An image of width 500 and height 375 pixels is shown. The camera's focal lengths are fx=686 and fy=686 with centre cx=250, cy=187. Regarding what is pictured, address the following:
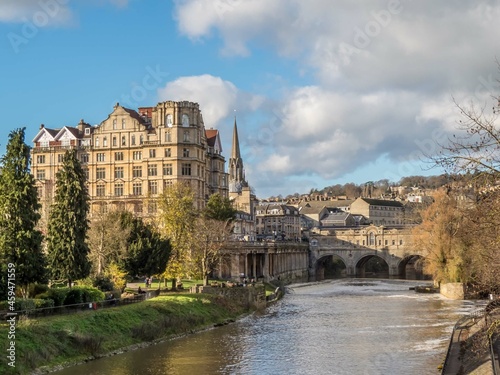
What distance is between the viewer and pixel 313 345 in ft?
157

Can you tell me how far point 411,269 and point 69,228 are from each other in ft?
374

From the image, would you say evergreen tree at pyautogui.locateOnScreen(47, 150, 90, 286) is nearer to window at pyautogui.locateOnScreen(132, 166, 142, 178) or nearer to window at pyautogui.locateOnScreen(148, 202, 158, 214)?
A: window at pyautogui.locateOnScreen(148, 202, 158, 214)

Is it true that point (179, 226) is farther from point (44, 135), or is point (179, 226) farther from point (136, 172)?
point (44, 135)

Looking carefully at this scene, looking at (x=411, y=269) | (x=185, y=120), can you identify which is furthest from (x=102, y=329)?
(x=411, y=269)

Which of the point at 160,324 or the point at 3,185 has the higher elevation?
the point at 3,185

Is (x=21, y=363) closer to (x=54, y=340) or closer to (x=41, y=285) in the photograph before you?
(x=54, y=340)

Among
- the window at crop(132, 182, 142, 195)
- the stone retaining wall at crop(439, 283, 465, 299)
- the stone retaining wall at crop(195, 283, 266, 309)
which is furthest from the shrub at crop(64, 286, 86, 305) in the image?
the window at crop(132, 182, 142, 195)

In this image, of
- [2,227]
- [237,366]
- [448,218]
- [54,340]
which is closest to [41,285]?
[2,227]

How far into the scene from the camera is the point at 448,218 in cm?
8581

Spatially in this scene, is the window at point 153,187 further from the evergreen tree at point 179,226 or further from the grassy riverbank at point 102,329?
the grassy riverbank at point 102,329

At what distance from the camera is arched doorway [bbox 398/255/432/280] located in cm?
13850

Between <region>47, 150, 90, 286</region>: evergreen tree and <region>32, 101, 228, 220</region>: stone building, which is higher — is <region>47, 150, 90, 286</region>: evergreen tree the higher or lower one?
the lower one

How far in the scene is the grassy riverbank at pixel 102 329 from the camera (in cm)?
3788

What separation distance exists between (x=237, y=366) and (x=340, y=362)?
6192 mm
